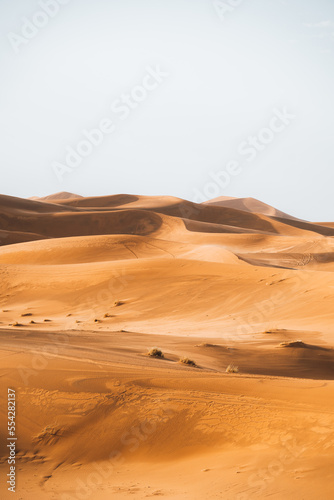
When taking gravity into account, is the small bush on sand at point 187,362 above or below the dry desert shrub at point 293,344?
above

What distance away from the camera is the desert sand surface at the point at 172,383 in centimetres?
451

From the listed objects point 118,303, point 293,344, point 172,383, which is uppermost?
point 172,383

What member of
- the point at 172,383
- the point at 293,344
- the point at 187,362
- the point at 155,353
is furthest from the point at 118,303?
the point at 172,383

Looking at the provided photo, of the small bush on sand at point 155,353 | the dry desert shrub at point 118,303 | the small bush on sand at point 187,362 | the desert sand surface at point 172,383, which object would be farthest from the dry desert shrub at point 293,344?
the dry desert shrub at point 118,303


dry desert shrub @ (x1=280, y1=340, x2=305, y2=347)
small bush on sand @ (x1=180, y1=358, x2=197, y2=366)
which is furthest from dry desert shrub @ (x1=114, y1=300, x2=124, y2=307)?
small bush on sand @ (x1=180, y1=358, x2=197, y2=366)

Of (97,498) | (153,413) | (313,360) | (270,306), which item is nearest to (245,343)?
(313,360)

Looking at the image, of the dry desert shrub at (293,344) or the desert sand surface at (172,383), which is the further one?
the dry desert shrub at (293,344)

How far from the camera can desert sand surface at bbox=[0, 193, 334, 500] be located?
14.8 feet

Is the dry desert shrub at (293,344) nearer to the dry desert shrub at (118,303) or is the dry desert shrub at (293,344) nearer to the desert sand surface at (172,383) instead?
the desert sand surface at (172,383)

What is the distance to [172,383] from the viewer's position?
6.28 metres

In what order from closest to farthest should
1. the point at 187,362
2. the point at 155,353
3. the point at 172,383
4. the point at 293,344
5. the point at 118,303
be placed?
1. the point at 172,383
2. the point at 187,362
3. the point at 155,353
4. the point at 293,344
5. the point at 118,303

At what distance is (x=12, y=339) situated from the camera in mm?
8719

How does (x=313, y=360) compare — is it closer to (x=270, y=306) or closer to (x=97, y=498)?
(x=270, y=306)

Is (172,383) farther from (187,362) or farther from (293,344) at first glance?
(293,344)
